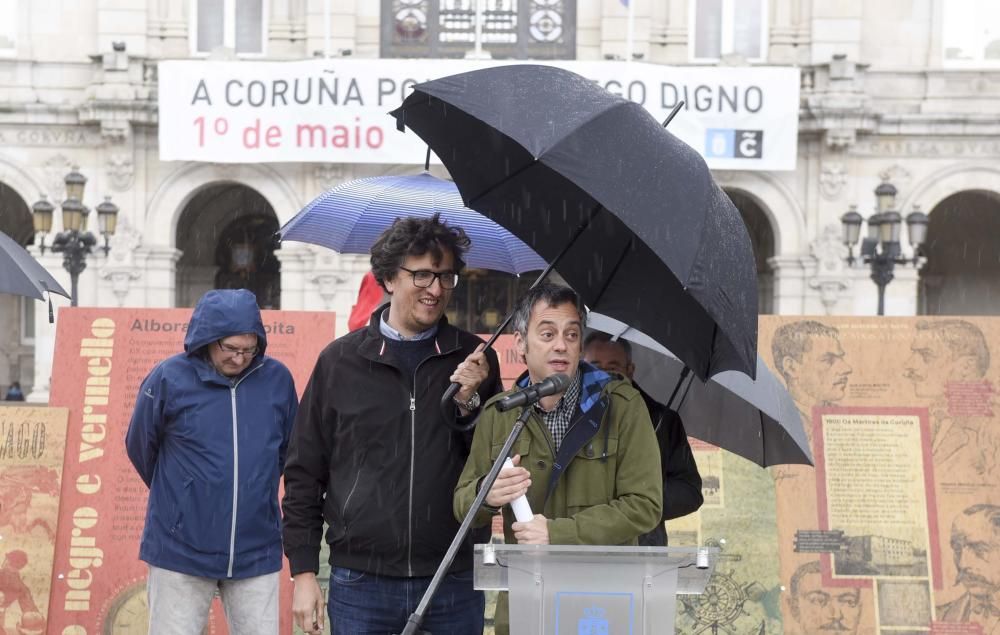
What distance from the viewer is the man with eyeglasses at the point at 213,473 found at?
4625mm

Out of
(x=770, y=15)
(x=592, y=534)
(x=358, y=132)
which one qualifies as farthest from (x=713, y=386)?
(x=770, y=15)

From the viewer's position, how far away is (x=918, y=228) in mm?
17297

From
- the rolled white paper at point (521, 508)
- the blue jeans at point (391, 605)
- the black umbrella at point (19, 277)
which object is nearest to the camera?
the rolled white paper at point (521, 508)

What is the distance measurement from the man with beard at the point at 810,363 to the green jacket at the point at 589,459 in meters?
3.50

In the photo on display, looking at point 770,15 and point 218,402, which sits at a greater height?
point 770,15

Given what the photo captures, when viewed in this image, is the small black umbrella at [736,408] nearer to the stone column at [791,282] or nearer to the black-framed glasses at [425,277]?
the black-framed glasses at [425,277]

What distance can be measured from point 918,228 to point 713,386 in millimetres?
13313

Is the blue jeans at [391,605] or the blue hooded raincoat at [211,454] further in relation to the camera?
the blue hooded raincoat at [211,454]

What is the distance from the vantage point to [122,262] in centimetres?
2162

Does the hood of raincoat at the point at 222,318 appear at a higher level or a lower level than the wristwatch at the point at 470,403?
higher

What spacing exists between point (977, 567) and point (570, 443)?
4.07 m

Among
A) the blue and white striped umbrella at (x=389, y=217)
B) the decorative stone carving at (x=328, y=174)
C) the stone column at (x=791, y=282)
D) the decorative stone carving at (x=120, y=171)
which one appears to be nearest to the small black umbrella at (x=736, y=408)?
the blue and white striped umbrella at (x=389, y=217)

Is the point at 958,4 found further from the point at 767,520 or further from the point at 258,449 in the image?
the point at 258,449

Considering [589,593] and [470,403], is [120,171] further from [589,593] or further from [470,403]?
[589,593]
